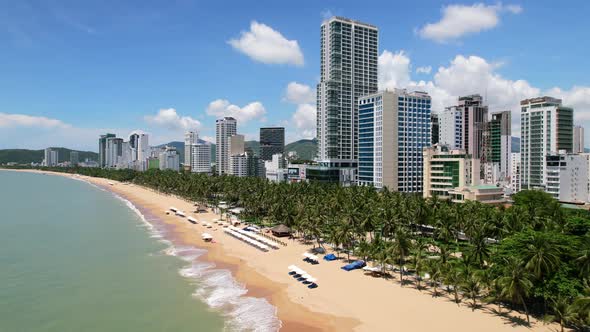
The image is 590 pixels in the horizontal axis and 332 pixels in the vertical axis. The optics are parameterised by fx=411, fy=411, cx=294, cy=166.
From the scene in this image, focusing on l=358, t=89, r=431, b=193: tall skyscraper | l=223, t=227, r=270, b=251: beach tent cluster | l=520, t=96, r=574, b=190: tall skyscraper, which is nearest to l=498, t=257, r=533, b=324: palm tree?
l=223, t=227, r=270, b=251: beach tent cluster

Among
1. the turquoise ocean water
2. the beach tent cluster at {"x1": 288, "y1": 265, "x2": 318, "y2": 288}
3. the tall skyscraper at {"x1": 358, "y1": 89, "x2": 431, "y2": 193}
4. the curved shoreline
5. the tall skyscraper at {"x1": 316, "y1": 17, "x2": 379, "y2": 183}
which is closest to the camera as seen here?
the curved shoreline

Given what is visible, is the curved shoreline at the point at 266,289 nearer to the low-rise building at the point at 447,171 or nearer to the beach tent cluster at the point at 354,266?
the beach tent cluster at the point at 354,266

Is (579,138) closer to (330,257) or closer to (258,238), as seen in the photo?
(258,238)

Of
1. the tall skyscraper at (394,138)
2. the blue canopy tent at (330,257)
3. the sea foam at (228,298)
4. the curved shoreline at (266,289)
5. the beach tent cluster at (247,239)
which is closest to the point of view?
the curved shoreline at (266,289)

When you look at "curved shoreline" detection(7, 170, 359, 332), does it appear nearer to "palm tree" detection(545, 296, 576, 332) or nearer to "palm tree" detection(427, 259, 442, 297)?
"palm tree" detection(427, 259, 442, 297)

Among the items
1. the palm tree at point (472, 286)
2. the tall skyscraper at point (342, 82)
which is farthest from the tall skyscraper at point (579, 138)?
the palm tree at point (472, 286)

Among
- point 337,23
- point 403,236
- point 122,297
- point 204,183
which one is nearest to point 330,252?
point 403,236
